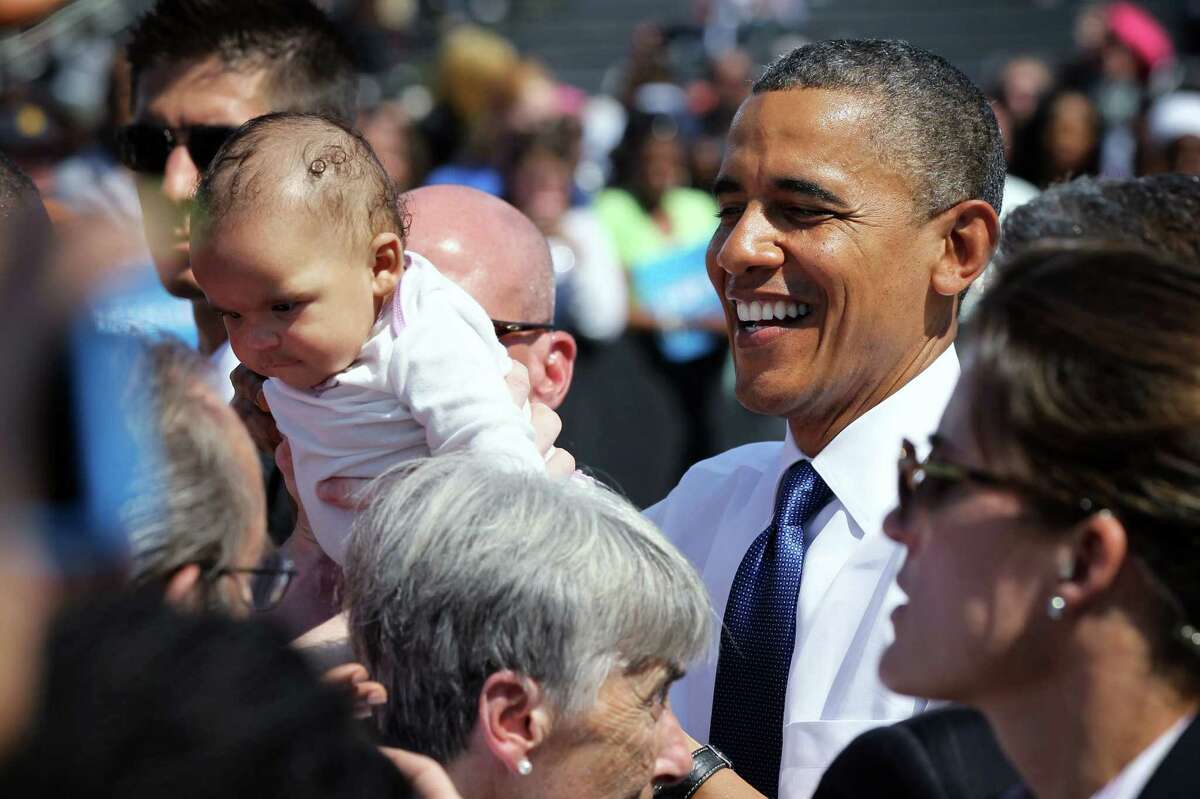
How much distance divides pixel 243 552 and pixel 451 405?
1.46ft

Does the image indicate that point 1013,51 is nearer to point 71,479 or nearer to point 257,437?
point 257,437

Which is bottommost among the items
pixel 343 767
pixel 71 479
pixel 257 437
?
pixel 257 437

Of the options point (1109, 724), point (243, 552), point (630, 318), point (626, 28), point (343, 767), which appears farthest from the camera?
point (626, 28)

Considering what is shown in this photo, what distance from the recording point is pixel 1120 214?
10.8 feet

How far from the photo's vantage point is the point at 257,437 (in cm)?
332

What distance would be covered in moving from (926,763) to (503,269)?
179 centimetres

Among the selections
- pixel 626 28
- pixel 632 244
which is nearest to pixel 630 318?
pixel 632 244

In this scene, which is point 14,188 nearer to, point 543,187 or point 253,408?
point 253,408

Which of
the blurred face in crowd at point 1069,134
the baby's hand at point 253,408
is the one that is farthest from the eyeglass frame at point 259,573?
the blurred face in crowd at point 1069,134

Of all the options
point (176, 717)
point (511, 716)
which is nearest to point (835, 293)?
point (511, 716)

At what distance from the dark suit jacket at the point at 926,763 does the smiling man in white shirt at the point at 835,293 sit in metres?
0.69

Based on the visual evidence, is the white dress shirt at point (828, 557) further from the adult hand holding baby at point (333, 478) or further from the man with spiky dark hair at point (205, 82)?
the man with spiky dark hair at point (205, 82)

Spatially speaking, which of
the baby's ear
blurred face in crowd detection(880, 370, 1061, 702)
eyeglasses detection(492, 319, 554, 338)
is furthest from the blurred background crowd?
blurred face in crowd detection(880, 370, 1061, 702)

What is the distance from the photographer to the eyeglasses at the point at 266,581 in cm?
254
